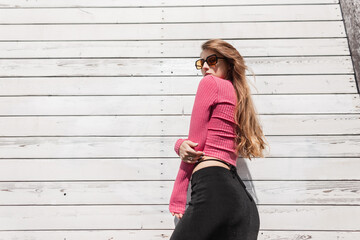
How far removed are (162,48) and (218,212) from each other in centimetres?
171

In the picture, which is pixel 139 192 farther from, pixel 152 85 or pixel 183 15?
pixel 183 15

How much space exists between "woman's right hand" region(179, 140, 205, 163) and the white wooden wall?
76 centimetres

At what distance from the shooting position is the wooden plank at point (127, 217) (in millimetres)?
2434

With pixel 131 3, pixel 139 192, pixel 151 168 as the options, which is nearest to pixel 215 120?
pixel 151 168

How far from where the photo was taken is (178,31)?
275cm

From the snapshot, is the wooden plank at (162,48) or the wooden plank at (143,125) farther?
the wooden plank at (162,48)

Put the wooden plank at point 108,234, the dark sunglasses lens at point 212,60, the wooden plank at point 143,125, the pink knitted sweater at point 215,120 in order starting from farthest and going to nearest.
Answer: the wooden plank at point 143,125 → the wooden plank at point 108,234 → the dark sunglasses lens at point 212,60 → the pink knitted sweater at point 215,120

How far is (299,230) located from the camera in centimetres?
243

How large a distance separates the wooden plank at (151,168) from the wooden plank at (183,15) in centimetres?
134

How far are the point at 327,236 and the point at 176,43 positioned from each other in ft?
7.05

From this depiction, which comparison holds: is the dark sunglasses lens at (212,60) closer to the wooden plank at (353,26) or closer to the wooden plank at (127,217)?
the wooden plank at (127,217)

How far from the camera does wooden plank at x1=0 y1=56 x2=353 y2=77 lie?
2.66 metres

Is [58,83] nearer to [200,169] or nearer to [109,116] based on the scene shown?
[109,116]

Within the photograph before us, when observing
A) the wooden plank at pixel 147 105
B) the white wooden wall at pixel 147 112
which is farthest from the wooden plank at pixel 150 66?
the wooden plank at pixel 147 105
